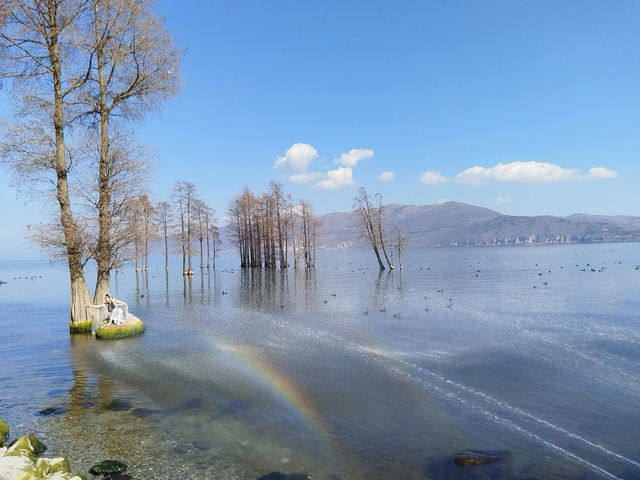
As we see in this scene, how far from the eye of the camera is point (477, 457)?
8.27 meters

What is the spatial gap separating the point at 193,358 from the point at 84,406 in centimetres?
560

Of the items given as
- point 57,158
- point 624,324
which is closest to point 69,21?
point 57,158

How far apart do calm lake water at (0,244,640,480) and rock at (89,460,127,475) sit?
0.19m

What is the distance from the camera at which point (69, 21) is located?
2028 centimetres

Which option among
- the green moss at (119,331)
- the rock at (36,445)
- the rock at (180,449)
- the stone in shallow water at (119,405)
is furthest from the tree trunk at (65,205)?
the rock at (180,449)

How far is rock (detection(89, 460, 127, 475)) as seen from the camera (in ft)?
25.7

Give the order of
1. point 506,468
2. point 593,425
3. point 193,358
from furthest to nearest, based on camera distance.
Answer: point 193,358
point 593,425
point 506,468

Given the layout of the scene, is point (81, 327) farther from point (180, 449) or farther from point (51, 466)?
point (51, 466)

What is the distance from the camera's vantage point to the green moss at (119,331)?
20750 mm

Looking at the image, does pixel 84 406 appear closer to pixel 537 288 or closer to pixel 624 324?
pixel 624 324

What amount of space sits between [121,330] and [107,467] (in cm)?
1456

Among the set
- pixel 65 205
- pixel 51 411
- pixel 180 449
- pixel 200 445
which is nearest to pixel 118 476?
pixel 180 449

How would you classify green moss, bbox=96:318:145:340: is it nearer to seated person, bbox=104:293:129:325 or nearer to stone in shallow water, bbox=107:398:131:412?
seated person, bbox=104:293:129:325

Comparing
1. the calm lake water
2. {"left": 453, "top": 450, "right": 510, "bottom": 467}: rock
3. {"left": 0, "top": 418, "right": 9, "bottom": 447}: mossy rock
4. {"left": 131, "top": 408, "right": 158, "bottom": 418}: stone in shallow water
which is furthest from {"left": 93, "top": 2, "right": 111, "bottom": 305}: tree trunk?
{"left": 453, "top": 450, "right": 510, "bottom": 467}: rock
